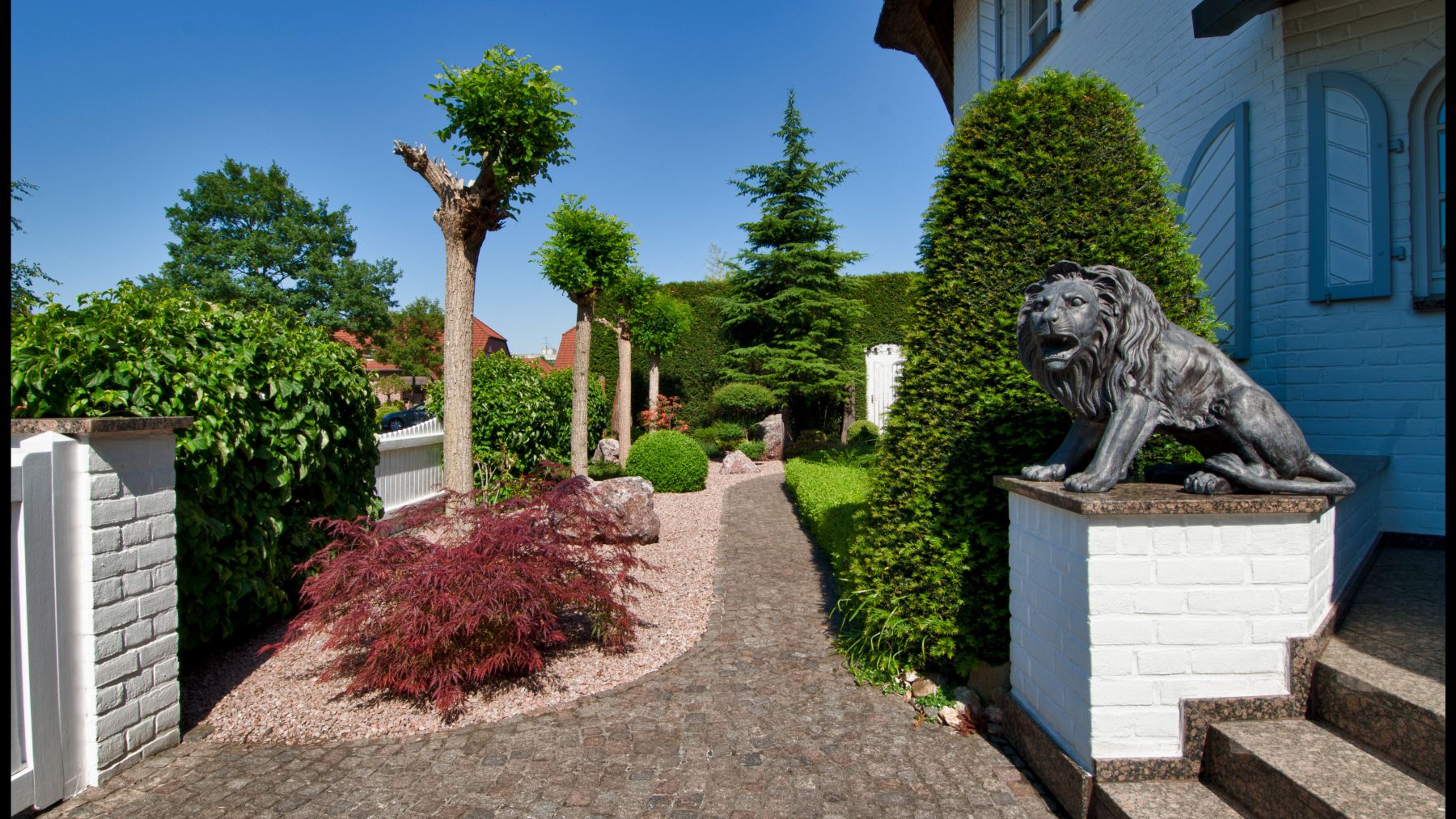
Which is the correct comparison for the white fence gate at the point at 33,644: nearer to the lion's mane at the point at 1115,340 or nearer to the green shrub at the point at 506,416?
the lion's mane at the point at 1115,340

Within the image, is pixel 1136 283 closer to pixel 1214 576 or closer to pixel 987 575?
pixel 1214 576

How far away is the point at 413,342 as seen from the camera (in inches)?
1385

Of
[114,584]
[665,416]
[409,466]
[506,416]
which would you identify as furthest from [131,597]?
[665,416]

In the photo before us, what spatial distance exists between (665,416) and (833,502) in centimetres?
952

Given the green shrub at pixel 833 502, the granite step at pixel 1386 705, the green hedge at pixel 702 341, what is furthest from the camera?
the green hedge at pixel 702 341

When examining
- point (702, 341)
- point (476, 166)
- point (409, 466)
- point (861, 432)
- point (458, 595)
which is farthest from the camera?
point (702, 341)

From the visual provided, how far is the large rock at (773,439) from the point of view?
618 inches

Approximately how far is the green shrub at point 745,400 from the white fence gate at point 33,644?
1329 cm

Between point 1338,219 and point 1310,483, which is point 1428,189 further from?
point 1310,483

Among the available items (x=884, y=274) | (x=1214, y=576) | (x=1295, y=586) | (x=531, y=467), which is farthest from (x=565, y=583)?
(x=884, y=274)

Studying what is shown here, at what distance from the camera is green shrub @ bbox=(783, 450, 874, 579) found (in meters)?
5.60

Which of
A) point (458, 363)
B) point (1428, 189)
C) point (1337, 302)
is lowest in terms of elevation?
point (458, 363)

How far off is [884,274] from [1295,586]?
15.9 meters

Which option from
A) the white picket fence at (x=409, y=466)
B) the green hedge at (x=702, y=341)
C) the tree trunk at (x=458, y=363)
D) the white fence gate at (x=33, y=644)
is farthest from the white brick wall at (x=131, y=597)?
the green hedge at (x=702, y=341)
